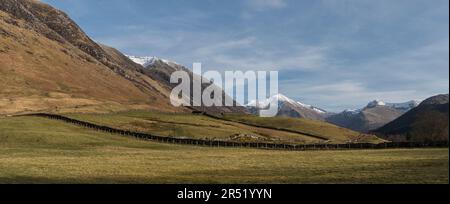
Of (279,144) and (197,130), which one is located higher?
(197,130)

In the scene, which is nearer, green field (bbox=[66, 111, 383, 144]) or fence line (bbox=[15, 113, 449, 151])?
fence line (bbox=[15, 113, 449, 151])

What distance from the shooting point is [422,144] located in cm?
8206

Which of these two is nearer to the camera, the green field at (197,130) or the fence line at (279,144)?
the fence line at (279,144)

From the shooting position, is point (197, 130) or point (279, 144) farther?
point (197, 130)

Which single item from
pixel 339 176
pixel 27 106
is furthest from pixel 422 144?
pixel 27 106

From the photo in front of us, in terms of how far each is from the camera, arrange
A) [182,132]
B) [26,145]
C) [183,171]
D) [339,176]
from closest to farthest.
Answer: [339,176]
[183,171]
[26,145]
[182,132]
